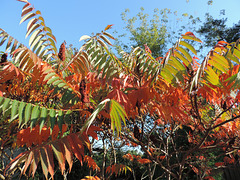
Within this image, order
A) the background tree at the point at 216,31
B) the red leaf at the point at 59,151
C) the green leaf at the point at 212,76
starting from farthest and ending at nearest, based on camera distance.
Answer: the background tree at the point at 216,31 → the green leaf at the point at 212,76 → the red leaf at the point at 59,151

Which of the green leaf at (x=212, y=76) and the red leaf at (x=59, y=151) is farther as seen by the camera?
the green leaf at (x=212, y=76)

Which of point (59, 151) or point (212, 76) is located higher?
point (212, 76)

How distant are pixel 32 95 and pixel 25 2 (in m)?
1.97

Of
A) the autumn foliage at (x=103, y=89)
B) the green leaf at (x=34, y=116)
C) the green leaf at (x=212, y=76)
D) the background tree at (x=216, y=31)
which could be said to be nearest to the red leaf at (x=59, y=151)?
the autumn foliage at (x=103, y=89)

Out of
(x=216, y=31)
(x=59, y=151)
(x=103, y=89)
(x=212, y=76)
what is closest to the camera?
(x=59, y=151)

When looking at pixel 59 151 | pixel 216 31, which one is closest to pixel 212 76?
pixel 59 151

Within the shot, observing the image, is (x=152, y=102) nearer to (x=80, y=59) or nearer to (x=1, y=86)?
(x=80, y=59)

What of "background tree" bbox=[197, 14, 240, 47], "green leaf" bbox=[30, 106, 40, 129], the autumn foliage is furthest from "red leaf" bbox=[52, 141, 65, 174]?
"background tree" bbox=[197, 14, 240, 47]

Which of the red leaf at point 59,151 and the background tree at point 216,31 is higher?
the background tree at point 216,31

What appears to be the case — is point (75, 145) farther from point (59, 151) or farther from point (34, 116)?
point (34, 116)

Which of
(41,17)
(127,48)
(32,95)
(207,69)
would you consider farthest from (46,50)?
(127,48)

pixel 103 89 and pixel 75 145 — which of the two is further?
pixel 103 89

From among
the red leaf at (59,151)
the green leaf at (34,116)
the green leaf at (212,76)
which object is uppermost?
the green leaf at (212,76)

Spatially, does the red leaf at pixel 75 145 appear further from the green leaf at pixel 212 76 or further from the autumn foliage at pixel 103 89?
the green leaf at pixel 212 76
